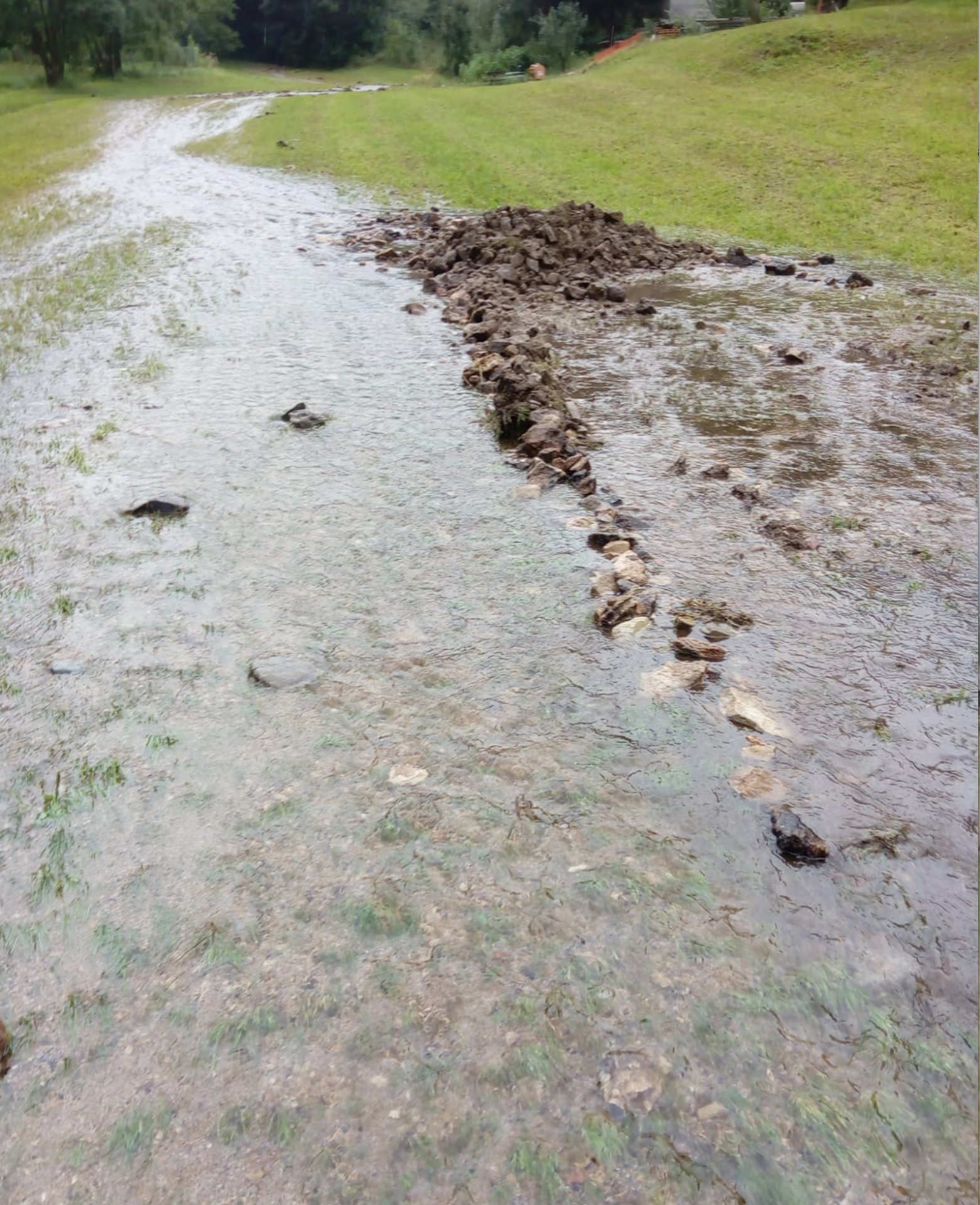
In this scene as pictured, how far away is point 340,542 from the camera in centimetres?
621

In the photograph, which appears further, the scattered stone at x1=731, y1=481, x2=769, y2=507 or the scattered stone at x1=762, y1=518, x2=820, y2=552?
the scattered stone at x1=731, y1=481, x2=769, y2=507

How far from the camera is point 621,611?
5.23 meters

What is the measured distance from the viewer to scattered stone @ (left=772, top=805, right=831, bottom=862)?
3674mm

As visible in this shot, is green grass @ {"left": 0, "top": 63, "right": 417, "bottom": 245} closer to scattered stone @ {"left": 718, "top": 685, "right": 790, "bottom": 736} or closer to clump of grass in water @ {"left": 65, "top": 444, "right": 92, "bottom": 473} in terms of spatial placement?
clump of grass in water @ {"left": 65, "top": 444, "right": 92, "bottom": 473}

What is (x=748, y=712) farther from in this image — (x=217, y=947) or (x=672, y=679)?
(x=217, y=947)

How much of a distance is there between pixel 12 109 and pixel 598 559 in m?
47.0

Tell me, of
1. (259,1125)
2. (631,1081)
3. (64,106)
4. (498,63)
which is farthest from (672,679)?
(498,63)

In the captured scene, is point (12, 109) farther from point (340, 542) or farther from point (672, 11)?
point (340, 542)

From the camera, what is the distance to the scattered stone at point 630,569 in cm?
566

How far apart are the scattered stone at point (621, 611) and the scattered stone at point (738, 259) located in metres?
11.5

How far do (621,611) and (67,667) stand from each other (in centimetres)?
321

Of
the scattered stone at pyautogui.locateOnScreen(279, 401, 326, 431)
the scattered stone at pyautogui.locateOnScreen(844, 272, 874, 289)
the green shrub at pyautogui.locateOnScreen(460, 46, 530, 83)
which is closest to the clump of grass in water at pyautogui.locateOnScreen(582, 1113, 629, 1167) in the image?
the scattered stone at pyautogui.locateOnScreen(279, 401, 326, 431)

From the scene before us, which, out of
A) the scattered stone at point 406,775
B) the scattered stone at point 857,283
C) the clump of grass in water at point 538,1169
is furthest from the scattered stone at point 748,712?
the scattered stone at point 857,283

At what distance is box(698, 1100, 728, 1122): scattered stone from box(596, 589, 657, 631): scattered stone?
2.79 meters
